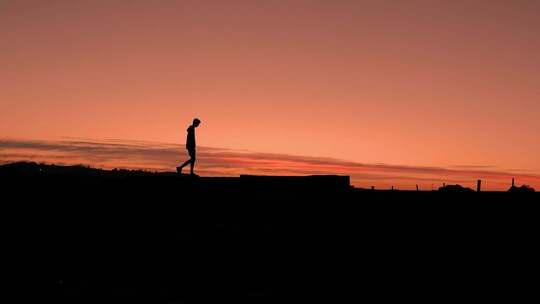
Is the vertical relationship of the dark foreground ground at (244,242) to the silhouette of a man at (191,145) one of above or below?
below

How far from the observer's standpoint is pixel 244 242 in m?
16.8

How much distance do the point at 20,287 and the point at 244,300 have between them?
5322 millimetres

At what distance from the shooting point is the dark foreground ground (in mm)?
15867

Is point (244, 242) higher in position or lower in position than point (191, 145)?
lower

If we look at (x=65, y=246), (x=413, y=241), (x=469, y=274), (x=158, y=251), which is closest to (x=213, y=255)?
(x=158, y=251)

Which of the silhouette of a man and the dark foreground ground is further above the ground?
the silhouette of a man

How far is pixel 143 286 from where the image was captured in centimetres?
1509

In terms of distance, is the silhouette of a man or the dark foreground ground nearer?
the dark foreground ground

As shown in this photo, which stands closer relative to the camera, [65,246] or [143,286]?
[143,286]

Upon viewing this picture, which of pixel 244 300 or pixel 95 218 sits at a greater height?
pixel 95 218

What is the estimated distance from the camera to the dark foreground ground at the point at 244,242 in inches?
625

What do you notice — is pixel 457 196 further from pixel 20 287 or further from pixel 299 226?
pixel 20 287

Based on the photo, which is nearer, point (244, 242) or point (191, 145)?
point (244, 242)

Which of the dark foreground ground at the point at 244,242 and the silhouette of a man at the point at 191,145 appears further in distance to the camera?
the silhouette of a man at the point at 191,145
